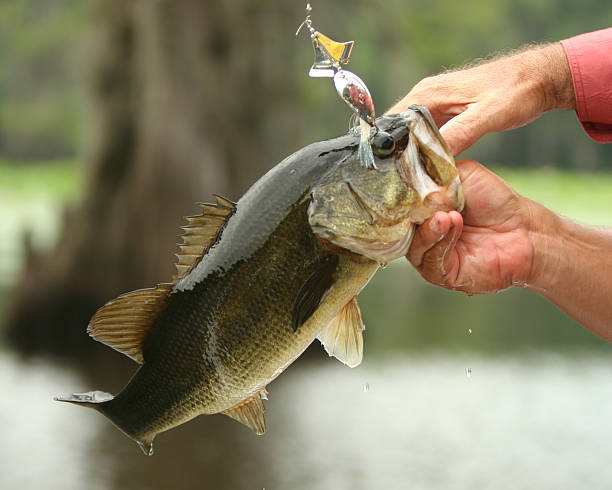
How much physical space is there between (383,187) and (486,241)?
2.03 feet

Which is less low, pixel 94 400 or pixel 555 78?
pixel 555 78

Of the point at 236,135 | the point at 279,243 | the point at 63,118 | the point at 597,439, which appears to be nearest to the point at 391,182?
the point at 279,243

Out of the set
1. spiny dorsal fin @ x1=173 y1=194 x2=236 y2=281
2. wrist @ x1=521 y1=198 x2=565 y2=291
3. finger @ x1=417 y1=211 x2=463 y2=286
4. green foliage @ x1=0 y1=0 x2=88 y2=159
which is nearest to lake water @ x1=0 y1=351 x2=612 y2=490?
wrist @ x1=521 y1=198 x2=565 y2=291

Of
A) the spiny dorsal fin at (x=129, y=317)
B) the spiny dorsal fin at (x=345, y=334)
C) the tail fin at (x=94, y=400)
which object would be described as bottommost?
the tail fin at (x=94, y=400)

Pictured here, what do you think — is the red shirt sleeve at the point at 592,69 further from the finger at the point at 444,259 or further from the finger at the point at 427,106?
the finger at the point at 444,259

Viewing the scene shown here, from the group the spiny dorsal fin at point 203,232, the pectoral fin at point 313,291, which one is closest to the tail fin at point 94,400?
the spiny dorsal fin at point 203,232

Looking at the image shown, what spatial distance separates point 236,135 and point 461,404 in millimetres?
4777

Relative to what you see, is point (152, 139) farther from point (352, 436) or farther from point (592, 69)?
point (592, 69)

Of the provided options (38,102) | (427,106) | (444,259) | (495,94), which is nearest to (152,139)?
(427,106)

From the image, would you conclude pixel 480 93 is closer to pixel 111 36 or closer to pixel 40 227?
pixel 111 36

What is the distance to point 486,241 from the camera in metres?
2.95

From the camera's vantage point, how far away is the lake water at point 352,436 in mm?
7215

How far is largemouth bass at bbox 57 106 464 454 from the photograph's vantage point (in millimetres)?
2484

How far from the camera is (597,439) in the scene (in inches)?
321
